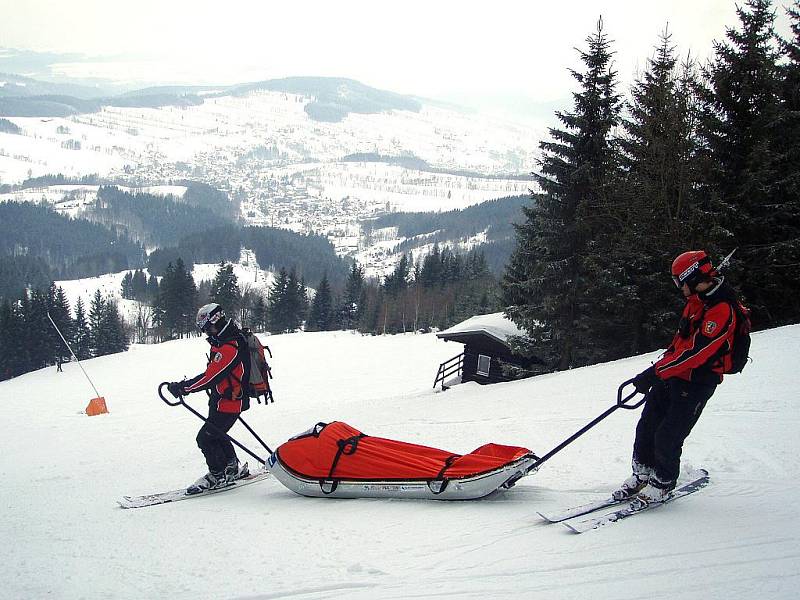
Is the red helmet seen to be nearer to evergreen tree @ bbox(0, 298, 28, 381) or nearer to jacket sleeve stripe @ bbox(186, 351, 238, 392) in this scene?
jacket sleeve stripe @ bbox(186, 351, 238, 392)

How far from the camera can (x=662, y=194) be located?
16.9 meters

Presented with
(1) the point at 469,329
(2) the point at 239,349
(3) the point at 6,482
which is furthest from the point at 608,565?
(1) the point at 469,329

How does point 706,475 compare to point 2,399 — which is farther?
point 2,399

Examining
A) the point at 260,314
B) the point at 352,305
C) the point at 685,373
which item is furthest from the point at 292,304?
the point at 685,373

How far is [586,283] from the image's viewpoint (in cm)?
1761

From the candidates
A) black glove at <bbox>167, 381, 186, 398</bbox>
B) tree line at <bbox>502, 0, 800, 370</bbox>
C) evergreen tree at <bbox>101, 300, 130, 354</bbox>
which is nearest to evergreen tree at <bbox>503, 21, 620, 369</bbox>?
tree line at <bbox>502, 0, 800, 370</bbox>

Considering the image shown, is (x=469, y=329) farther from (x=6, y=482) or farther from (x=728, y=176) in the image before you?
(x=6, y=482)

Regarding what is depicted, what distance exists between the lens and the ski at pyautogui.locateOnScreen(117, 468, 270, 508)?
631 centimetres

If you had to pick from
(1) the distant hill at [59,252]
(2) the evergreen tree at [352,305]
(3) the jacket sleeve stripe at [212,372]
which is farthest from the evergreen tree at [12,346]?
(1) the distant hill at [59,252]

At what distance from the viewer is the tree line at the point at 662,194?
16.4m

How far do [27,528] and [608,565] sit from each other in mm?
5346

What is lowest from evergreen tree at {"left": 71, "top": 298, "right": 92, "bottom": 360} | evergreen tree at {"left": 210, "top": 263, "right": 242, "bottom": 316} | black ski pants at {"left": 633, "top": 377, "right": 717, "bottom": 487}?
evergreen tree at {"left": 71, "top": 298, "right": 92, "bottom": 360}

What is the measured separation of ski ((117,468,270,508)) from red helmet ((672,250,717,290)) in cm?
534

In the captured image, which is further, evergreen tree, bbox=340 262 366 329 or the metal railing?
evergreen tree, bbox=340 262 366 329
